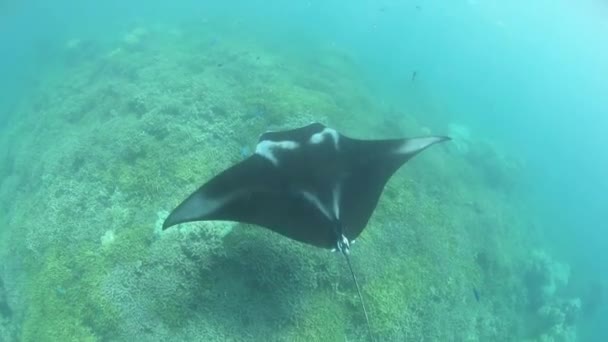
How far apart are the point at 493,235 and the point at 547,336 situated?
455cm

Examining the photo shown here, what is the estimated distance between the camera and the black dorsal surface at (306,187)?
4.46 m

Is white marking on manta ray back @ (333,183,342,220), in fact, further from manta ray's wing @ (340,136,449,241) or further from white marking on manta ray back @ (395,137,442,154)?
white marking on manta ray back @ (395,137,442,154)

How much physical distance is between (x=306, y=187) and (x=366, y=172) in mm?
977

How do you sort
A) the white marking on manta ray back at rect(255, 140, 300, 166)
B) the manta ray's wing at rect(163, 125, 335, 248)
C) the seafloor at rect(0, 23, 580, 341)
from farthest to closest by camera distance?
the seafloor at rect(0, 23, 580, 341), the white marking on manta ray back at rect(255, 140, 300, 166), the manta ray's wing at rect(163, 125, 335, 248)

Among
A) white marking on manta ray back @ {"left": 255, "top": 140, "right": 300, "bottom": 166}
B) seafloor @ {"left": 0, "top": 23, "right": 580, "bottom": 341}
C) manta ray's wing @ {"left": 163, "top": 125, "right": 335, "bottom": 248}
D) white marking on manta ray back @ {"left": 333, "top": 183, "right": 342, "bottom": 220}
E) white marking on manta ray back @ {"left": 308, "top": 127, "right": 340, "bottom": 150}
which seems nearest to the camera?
manta ray's wing @ {"left": 163, "top": 125, "right": 335, "bottom": 248}

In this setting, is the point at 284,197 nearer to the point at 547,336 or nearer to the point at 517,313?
the point at 517,313

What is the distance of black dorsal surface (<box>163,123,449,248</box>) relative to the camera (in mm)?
4457

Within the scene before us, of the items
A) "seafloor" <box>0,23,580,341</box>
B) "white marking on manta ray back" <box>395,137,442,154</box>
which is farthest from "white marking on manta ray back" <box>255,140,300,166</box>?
"seafloor" <box>0,23,580,341</box>

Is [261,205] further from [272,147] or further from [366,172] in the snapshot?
[366,172]

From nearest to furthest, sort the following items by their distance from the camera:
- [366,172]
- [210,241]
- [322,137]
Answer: [366,172]
[322,137]
[210,241]

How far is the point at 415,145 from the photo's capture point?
5.53 m

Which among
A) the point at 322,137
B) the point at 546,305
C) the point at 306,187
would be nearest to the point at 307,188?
the point at 306,187

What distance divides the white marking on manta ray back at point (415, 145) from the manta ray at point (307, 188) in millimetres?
14

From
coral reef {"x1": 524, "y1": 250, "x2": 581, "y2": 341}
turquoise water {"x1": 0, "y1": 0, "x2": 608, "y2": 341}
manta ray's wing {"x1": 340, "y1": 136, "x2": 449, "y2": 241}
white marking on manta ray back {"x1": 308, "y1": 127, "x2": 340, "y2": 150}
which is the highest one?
white marking on manta ray back {"x1": 308, "y1": 127, "x2": 340, "y2": 150}
